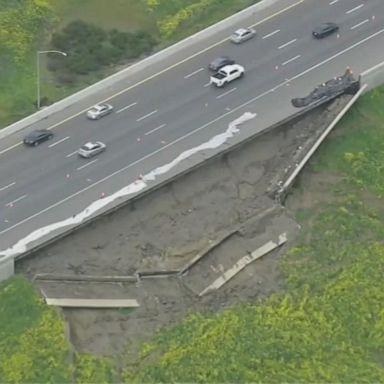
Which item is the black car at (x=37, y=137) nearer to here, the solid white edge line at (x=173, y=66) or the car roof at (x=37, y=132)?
the car roof at (x=37, y=132)

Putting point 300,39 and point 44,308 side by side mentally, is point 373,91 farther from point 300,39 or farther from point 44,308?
point 44,308

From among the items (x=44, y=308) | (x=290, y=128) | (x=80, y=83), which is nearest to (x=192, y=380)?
(x=44, y=308)

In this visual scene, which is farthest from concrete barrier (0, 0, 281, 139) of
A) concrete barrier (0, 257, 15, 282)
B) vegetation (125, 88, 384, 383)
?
vegetation (125, 88, 384, 383)

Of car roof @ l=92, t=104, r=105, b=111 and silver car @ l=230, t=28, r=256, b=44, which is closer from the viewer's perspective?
car roof @ l=92, t=104, r=105, b=111

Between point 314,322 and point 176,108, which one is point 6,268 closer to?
point 314,322

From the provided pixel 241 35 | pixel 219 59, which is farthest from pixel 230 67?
pixel 241 35

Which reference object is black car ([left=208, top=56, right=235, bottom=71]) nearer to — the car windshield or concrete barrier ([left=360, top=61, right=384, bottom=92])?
concrete barrier ([left=360, top=61, right=384, bottom=92])

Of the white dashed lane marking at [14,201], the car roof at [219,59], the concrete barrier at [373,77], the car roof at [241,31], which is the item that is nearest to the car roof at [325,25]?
the car roof at [241,31]
